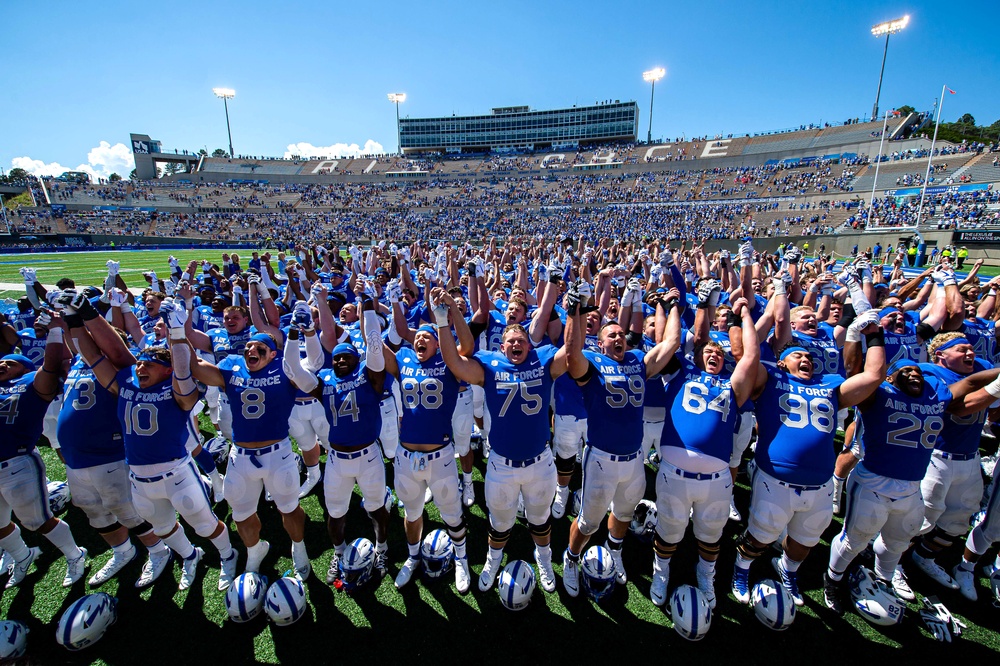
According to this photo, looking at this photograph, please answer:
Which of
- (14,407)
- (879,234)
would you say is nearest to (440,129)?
(879,234)

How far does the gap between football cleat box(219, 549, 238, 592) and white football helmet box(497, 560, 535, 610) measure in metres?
2.95

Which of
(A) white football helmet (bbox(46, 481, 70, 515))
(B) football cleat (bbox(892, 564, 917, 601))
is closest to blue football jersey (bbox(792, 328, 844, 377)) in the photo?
(B) football cleat (bbox(892, 564, 917, 601))

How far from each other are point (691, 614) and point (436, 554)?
8.31ft

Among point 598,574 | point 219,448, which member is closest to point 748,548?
point 598,574

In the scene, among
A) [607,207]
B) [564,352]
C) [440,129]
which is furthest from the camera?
[440,129]

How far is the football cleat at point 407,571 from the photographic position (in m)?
4.66

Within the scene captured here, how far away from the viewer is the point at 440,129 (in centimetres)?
8425

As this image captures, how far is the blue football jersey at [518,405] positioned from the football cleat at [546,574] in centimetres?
132

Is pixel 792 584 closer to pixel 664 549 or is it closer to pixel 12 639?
pixel 664 549

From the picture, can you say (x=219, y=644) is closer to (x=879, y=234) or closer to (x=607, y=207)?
(x=879, y=234)

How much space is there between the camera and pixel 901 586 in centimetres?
452

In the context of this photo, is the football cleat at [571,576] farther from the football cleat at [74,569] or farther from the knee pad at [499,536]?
the football cleat at [74,569]

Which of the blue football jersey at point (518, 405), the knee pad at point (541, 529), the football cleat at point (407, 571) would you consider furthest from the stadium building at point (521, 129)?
the football cleat at point (407, 571)

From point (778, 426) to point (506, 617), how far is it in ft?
10.6
